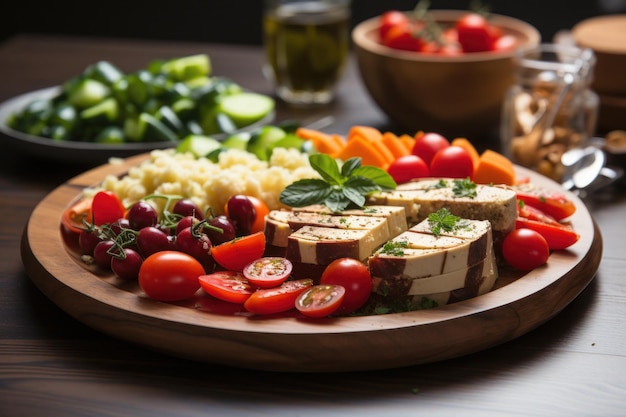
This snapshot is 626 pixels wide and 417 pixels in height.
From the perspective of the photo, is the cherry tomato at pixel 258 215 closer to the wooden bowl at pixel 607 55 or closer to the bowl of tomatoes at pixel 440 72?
the bowl of tomatoes at pixel 440 72

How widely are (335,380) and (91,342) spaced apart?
2.58 ft

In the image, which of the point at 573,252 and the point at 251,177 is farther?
the point at 251,177

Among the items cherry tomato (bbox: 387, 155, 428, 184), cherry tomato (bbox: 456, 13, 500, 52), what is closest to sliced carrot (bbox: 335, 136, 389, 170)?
cherry tomato (bbox: 387, 155, 428, 184)

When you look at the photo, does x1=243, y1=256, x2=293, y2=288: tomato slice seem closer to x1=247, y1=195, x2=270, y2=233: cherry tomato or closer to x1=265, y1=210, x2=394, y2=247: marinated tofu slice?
x1=265, y1=210, x2=394, y2=247: marinated tofu slice

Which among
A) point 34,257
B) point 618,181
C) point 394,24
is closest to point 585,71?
point 618,181

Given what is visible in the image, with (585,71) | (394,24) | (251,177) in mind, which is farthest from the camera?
(394,24)

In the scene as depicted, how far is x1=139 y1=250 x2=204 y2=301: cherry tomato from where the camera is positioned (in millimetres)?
2686

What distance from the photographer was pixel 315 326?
250cm

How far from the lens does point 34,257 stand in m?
2.98

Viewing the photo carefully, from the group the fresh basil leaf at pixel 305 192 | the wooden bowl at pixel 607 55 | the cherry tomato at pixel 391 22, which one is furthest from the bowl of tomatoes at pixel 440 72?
the fresh basil leaf at pixel 305 192

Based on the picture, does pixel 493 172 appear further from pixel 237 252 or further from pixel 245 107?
pixel 245 107

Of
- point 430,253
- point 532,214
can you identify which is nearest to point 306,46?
point 532,214

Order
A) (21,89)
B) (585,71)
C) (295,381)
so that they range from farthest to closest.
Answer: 1. (21,89)
2. (585,71)
3. (295,381)

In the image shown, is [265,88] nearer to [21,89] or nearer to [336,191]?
[21,89]
